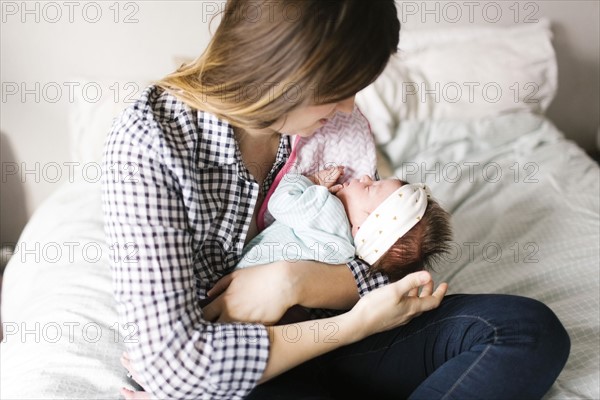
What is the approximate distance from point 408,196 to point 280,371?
16.1 inches

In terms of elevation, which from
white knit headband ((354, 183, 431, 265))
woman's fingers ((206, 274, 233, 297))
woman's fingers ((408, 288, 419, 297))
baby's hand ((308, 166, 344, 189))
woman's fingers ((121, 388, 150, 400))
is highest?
baby's hand ((308, 166, 344, 189))

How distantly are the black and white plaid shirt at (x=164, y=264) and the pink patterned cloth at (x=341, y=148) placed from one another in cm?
30

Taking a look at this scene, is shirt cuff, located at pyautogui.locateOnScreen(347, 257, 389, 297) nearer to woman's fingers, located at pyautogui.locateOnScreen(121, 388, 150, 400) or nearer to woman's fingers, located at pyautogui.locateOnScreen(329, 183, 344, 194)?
woman's fingers, located at pyautogui.locateOnScreen(329, 183, 344, 194)

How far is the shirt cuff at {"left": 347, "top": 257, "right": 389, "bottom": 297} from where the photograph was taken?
1129mm

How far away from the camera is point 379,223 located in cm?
114

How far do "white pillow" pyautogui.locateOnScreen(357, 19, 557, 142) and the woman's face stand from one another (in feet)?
2.93

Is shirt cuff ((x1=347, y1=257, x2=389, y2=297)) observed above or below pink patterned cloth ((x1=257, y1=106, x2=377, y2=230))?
below

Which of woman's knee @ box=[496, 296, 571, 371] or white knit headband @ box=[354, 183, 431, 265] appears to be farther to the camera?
white knit headband @ box=[354, 183, 431, 265]

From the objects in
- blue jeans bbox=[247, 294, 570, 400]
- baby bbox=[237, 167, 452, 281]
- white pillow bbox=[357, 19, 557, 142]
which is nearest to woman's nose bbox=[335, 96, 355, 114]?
baby bbox=[237, 167, 452, 281]

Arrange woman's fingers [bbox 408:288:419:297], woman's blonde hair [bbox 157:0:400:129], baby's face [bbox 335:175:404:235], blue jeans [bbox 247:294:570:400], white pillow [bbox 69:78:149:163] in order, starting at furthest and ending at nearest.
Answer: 1. white pillow [bbox 69:78:149:163]
2. baby's face [bbox 335:175:404:235]
3. woman's fingers [bbox 408:288:419:297]
4. blue jeans [bbox 247:294:570:400]
5. woman's blonde hair [bbox 157:0:400:129]

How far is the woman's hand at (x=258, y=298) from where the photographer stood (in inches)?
40.2

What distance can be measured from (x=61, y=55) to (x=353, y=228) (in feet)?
3.96

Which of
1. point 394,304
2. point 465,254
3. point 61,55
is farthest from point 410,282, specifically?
point 61,55

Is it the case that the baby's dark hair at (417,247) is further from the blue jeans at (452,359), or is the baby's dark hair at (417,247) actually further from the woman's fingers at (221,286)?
the woman's fingers at (221,286)
